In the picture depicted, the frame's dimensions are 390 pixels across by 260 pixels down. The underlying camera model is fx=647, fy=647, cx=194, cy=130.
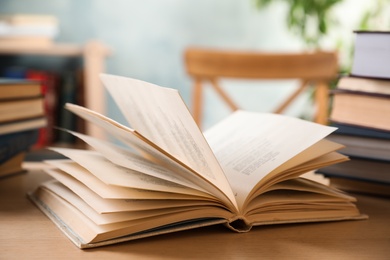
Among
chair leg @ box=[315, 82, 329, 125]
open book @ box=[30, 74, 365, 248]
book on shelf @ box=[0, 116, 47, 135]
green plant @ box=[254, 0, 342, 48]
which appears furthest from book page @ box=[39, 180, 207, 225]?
green plant @ box=[254, 0, 342, 48]

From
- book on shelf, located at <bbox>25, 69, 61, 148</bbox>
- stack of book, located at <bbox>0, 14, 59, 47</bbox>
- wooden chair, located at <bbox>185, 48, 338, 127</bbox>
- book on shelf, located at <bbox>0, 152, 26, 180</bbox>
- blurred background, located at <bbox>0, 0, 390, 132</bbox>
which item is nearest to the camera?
book on shelf, located at <bbox>0, 152, 26, 180</bbox>

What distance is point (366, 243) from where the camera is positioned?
0.62 meters

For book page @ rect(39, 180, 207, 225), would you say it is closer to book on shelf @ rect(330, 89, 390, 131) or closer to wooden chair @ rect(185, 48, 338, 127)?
book on shelf @ rect(330, 89, 390, 131)

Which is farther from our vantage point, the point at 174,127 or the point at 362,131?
the point at 362,131

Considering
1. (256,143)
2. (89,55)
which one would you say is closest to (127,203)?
(256,143)

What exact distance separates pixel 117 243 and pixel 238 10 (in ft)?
9.22

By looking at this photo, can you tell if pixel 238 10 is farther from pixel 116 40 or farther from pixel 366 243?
pixel 366 243

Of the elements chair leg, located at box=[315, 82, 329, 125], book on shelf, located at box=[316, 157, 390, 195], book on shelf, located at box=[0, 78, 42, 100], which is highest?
book on shelf, located at box=[0, 78, 42, 100]

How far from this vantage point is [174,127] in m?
0.63

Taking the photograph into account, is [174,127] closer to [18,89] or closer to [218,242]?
[218,242]

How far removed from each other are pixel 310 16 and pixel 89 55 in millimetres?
999

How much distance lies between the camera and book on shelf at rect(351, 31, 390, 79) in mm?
777

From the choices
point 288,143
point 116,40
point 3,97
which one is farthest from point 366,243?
point 116,40

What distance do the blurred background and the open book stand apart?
7.99ft
